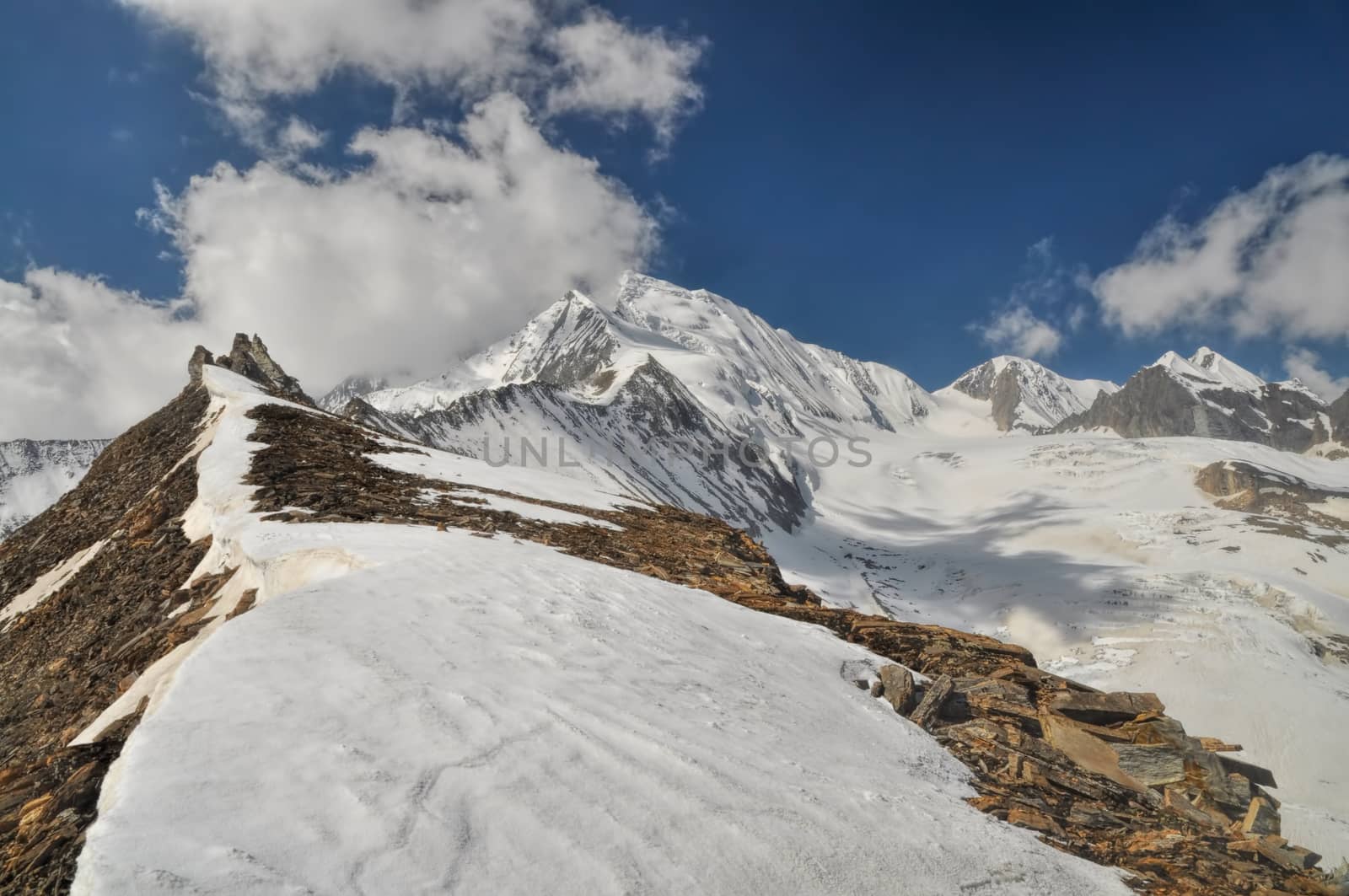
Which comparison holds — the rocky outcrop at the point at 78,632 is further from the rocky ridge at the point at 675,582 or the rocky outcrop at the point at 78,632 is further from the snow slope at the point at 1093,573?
the snow slope at the point at 1093,573

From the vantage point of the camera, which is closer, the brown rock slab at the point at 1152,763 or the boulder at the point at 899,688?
the brown rock slab at the point at 1152,763

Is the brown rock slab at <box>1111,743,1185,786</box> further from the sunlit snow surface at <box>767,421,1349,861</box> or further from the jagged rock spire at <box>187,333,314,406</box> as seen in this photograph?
the jagged rock spire at <box>187,333,314,406</box>

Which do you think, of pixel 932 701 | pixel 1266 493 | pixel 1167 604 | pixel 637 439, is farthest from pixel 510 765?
pixel 1266 493

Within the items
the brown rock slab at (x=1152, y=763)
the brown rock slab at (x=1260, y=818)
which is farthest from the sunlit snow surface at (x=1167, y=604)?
the brown rock slab at (x=1152, y=763)

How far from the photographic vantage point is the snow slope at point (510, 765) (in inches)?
136

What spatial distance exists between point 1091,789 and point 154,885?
27.1ft

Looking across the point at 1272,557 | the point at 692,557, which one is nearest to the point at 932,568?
the point at 1272,557

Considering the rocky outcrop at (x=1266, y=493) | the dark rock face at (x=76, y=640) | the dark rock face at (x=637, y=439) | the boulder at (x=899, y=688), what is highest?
the rocky outcrop at (x=1266, y=493)

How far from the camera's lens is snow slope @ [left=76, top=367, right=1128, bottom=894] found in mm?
3453

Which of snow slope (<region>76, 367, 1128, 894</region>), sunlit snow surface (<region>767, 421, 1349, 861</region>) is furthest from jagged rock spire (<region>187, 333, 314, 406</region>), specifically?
sunlit snow surface (<region>767, 421, 1349, 861</region>)

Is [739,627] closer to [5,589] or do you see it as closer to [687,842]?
[687,842]

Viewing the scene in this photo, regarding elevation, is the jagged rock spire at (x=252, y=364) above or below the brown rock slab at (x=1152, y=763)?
above

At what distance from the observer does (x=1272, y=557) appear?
113m

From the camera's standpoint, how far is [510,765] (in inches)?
179
